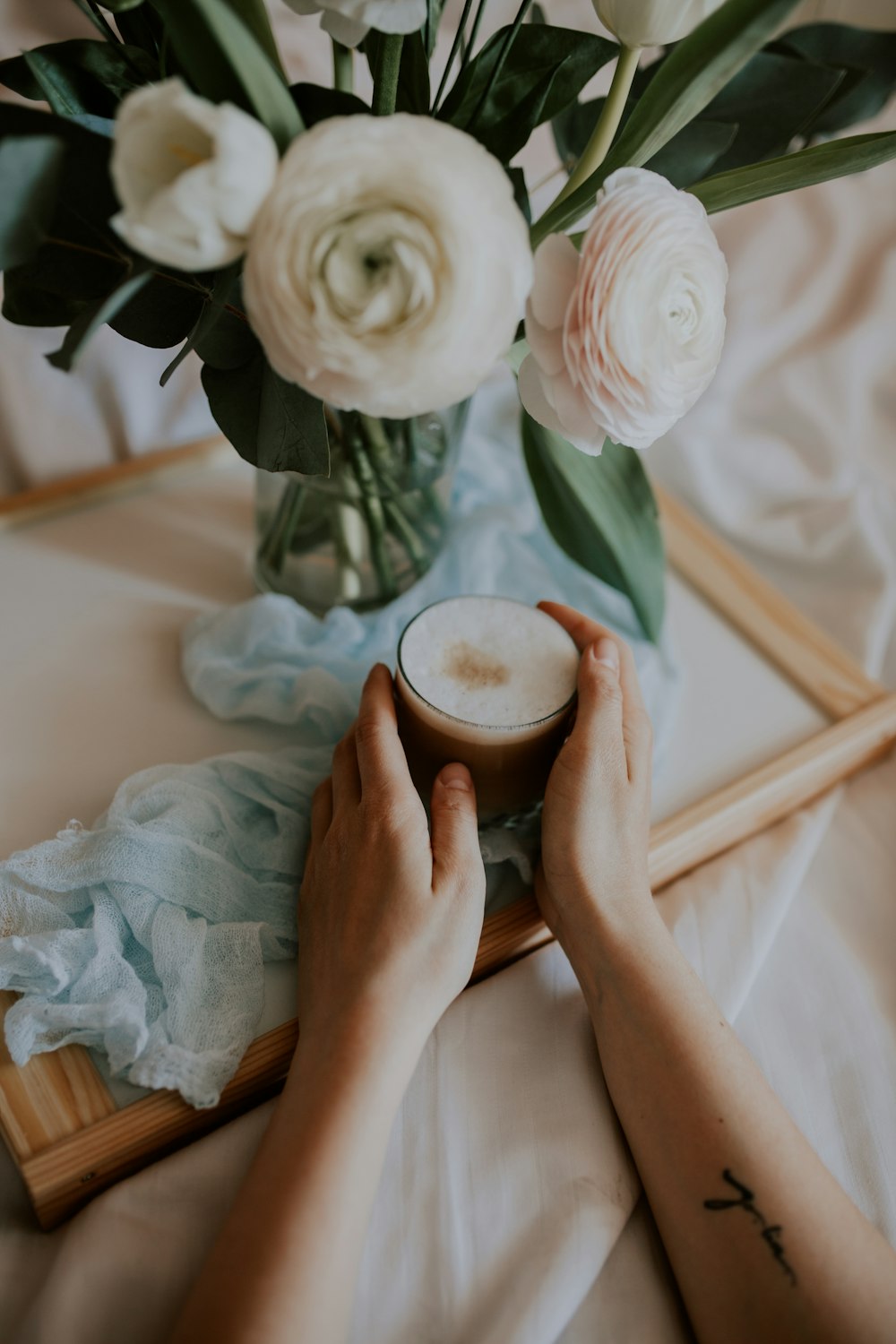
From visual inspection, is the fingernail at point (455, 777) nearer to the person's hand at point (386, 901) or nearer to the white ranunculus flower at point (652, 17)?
the person's hand at point (386, 901)

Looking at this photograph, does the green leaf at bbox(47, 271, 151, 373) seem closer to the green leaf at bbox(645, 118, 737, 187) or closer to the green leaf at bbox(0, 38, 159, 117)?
the green leaf at bbox(0, 38, 159, 117)

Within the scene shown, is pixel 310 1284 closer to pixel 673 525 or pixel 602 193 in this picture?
pixel 602 193

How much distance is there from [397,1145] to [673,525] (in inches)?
22.7

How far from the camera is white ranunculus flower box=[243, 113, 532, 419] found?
324mm

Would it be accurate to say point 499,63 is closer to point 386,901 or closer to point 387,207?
point 387,207

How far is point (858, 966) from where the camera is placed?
0.63 meters

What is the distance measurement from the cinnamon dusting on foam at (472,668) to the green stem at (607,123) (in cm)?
23

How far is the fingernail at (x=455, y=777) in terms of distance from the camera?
0.54m

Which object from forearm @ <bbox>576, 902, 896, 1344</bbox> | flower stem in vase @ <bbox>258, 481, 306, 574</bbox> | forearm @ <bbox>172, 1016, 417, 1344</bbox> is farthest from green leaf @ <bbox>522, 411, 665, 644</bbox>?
forearm @ <bbox>172, 1016, 417, 1344</bbox>

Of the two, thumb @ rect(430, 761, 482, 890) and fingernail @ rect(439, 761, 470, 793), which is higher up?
fingernail @ rect(439, 761, 470, 793)

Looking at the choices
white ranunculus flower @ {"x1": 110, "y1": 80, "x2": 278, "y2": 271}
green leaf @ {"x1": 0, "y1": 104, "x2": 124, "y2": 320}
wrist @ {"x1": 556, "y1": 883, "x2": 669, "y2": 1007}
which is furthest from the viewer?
wrist @ {"x1": 556, "y1": 883, "x2": 669, "y2": 1007}

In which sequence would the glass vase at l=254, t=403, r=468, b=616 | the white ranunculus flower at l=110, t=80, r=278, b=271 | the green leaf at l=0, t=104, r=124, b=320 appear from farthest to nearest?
the glass vase at l=254, t=403, r=468, b=616 → the green leaf at l=0, t=104, r=124, b=320 → the white ranunculus flower at l=110, t=80, r=278, b=271

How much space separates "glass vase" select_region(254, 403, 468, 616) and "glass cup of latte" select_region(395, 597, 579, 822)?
113 mm

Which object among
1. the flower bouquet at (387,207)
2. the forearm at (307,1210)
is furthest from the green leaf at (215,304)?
the forearm at (307,1210)
